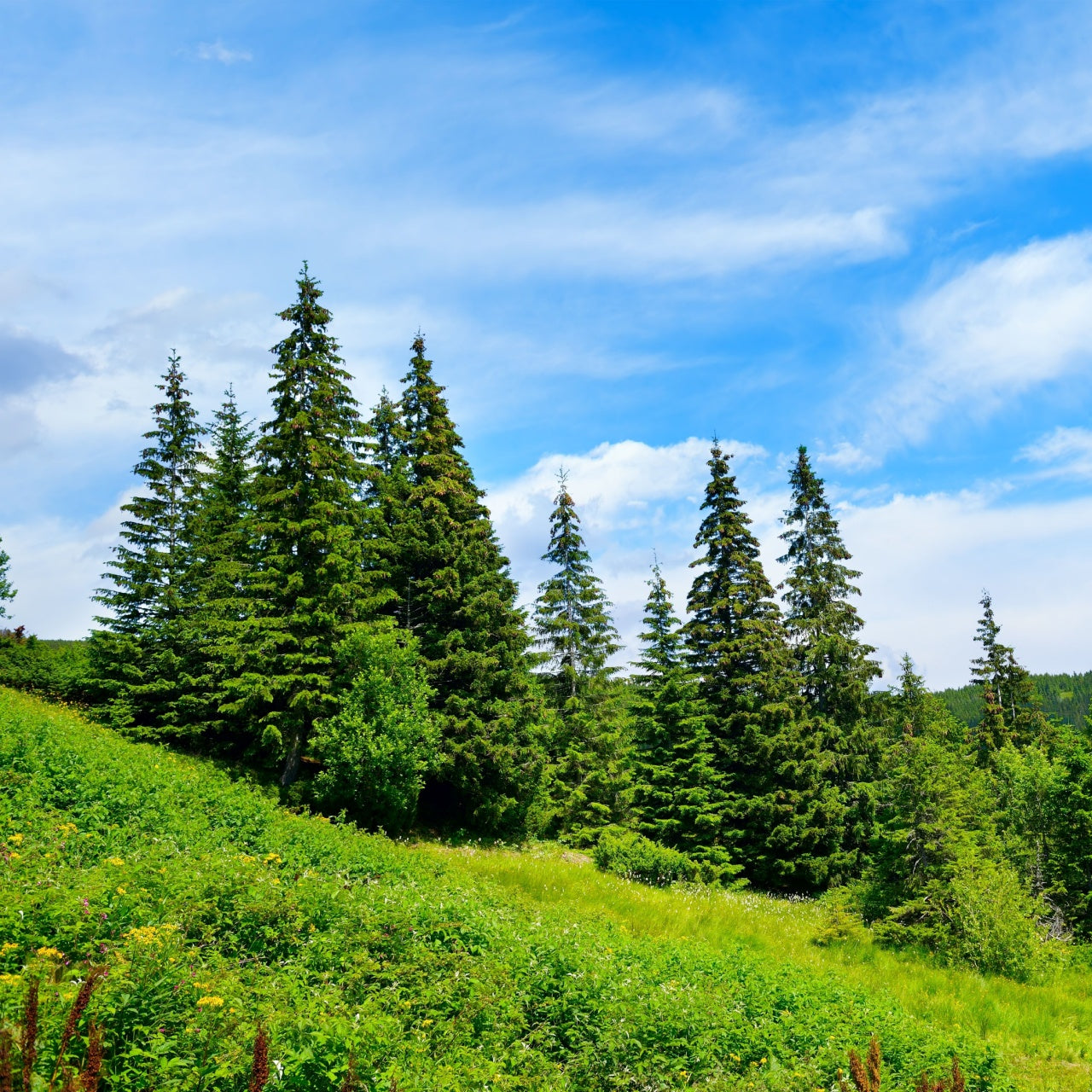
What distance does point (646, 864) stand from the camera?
2116 centimetres

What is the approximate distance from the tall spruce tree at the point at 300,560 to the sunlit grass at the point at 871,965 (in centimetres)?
624

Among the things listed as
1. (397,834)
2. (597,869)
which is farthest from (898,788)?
(397,834)

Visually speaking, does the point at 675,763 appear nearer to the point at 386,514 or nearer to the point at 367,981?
the point at 386,514

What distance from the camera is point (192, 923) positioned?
6492 mm

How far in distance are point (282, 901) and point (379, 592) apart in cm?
1879

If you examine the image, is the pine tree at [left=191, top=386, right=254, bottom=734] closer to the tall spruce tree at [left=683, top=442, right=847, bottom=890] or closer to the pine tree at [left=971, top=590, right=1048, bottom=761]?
the tall spruce tree at [left=683, top=442, right=847, bottom=890]

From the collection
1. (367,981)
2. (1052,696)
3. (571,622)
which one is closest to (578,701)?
(571,622)

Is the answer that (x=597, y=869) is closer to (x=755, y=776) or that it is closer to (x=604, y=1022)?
(x=755, y=776)

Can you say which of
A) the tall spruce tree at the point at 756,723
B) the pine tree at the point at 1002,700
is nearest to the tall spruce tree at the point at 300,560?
the tall spruce tree at the point at 756,723

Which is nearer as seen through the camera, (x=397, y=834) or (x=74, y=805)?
(x=74, y=805)

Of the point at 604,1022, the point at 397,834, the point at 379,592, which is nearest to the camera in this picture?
the point at 604,1022

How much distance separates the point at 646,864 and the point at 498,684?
7951mm

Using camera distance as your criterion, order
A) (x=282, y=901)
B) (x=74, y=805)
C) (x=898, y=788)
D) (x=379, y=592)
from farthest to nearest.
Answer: (x=379, y=592) < (x=898, y=788) < (x=74, y=805) < (x=282, y=901)

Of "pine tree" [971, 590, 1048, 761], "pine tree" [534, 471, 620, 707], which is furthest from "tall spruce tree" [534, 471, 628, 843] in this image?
"pine tree" [971, 590, 1048, 761]
